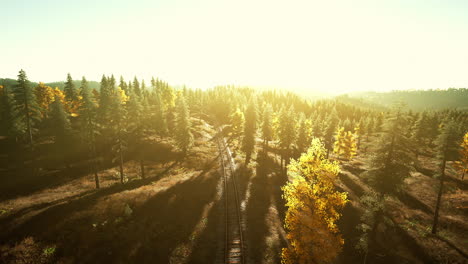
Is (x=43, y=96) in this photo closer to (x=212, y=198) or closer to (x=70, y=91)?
(x=70, y=91)

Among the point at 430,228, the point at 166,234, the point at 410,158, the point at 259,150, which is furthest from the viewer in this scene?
the point at 259,150

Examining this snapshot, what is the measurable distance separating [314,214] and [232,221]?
11.6 metres

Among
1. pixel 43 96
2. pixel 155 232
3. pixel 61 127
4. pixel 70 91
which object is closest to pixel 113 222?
pixel 155 232

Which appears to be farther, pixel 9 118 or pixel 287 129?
pixel 9 118

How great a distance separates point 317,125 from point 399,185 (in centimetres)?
4714

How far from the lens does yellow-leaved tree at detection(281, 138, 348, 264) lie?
15536mm

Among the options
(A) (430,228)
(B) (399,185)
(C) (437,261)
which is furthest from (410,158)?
(A) (430,228)

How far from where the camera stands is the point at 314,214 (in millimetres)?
16141

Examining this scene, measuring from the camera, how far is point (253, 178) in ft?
125

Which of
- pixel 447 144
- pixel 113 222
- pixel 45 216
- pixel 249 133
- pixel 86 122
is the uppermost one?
pixel 86 122

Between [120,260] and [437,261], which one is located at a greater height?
[120,260]

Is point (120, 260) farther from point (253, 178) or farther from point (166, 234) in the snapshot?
point (253, 178)

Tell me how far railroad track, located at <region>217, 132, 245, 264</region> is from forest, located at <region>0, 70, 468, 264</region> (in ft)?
0.42

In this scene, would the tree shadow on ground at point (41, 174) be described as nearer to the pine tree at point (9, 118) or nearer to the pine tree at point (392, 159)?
the pine tree at point (9, 118)
